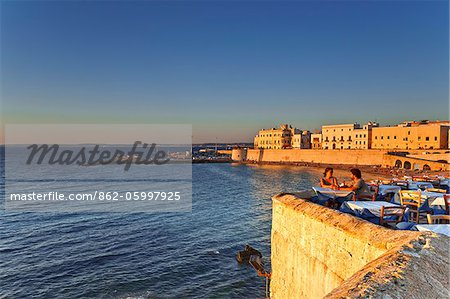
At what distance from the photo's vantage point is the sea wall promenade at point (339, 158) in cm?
5381

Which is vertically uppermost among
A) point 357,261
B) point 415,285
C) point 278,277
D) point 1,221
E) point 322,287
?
point 415,285

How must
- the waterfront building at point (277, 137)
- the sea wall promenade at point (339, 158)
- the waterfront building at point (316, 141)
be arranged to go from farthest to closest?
the waterfront building at point (277, 137) → the waterfront building at point (316, 141) → the sea wall promenade at point (339, 158)

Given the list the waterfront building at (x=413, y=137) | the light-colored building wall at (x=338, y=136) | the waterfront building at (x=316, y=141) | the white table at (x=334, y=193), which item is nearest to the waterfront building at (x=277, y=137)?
the waterfront building at (x=316, y=141)

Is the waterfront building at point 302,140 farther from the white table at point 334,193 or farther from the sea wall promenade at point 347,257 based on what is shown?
the sea wall promenade at point 347,257

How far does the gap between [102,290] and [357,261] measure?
1081 cm

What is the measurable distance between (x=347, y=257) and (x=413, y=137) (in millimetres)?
72844

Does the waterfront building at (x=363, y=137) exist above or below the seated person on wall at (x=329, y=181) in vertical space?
above

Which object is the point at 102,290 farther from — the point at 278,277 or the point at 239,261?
the point at 278,277

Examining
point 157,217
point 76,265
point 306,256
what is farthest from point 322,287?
point 157,217

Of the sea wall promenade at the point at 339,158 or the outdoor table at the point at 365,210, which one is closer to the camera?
the outdoor table at the point at 365,210

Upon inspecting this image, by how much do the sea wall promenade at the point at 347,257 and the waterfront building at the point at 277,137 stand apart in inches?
3600

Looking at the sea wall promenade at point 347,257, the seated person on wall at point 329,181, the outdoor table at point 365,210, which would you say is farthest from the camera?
the seated person on wall at point 329,181

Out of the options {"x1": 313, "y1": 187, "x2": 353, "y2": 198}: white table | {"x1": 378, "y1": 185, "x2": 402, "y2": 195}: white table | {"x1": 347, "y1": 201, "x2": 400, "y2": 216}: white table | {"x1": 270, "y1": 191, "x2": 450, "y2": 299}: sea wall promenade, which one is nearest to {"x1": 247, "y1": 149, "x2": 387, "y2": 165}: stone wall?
{"x1": 378, "y1": 185, "x2": 402, "y2": 195}: white table

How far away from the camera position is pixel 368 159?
222ft
